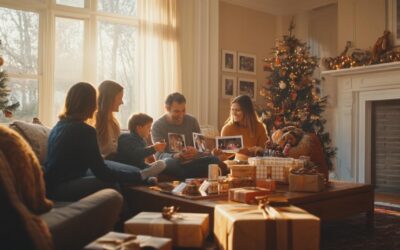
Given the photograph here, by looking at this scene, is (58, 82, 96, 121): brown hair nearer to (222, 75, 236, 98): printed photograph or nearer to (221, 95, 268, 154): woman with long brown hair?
(221, 95, 268, 154): woman with long brown hair

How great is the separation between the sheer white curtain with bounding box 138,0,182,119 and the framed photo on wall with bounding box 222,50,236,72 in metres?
0.92

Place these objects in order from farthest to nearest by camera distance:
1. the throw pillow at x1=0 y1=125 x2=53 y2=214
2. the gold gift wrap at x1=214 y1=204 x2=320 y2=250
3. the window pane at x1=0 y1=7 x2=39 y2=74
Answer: the window pane at x1=0 y1=7 x2=39 y2=74 < the gold gift wrap at x1=214 y1=204 x2=320 y2=250 < the throw pillow at x1=0 y1=125 x2=53 y2=214

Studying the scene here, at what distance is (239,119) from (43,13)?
8.33 ft

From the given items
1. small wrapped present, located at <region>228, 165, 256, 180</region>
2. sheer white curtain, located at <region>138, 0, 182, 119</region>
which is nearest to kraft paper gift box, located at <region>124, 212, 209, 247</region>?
small wrapped present, located at <region>228, 165, 256, 180</region>

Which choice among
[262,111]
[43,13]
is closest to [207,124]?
[262,111]

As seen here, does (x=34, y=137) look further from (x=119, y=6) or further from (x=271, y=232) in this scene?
(x=119, y=6)

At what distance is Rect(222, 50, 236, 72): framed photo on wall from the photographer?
599cm

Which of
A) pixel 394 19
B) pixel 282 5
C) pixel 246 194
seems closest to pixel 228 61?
pixel 282 5

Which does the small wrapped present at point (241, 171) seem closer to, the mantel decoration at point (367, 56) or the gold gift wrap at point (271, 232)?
the gold gift wrap at point (271, 232)

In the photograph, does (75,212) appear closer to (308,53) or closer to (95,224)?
(95,224)

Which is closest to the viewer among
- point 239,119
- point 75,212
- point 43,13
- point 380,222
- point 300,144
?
point 75,212

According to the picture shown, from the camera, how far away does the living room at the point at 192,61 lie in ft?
15.1

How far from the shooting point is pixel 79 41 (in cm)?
485

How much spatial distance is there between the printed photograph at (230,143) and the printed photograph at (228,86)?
2.58 meters
